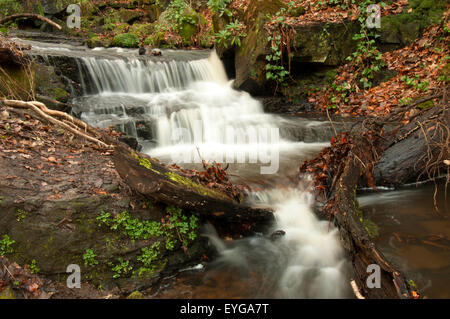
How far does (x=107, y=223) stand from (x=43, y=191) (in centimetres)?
78

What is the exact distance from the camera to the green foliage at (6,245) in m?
3.17

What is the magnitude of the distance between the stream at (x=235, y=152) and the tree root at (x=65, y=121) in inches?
63.0

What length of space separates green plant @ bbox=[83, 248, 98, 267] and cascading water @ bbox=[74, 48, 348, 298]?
4.98ft

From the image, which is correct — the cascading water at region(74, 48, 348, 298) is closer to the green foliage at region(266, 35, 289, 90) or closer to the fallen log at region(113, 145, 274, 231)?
the fallen log at region(113, 145, 274, 231)

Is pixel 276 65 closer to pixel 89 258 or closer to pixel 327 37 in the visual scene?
pixel 327 37

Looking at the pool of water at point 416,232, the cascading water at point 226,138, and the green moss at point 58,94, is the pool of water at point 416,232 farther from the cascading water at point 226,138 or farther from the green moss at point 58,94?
the green moss at point 58,94

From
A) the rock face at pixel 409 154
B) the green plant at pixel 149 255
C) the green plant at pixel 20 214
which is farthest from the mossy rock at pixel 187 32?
the green plant at pixel 20 214

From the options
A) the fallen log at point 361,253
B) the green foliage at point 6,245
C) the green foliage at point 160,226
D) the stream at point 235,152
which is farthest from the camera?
the stream at point 235,152

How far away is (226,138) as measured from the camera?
27.0 ft

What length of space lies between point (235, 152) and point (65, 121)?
12.5ft

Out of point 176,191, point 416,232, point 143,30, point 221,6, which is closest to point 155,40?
point 143,30

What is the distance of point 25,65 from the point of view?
6.04 m

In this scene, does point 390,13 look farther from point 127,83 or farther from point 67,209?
point 67,209
